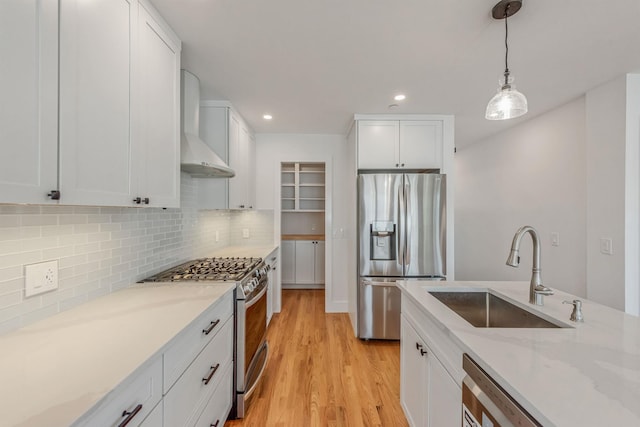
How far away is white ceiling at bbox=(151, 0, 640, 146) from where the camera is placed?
1.42 m

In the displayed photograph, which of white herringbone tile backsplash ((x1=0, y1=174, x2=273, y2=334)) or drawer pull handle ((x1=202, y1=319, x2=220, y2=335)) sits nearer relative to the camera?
white herringbone tile backsplash ((x1=0, y1=174, x2=273, y2=334))

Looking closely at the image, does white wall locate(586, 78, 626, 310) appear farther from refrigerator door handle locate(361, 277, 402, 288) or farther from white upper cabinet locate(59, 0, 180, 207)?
white upper cabinet locate(59, 0, 180, 207)

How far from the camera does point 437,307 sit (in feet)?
4.22

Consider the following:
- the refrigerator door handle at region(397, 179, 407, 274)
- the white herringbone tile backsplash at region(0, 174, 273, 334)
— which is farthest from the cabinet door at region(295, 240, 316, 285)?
the white herringbone tile backsplash at region(0, 174, 273, 334)

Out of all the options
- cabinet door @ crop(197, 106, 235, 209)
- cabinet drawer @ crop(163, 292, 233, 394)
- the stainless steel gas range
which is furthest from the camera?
cabinet door @ crop(197, 106, 235, 209)

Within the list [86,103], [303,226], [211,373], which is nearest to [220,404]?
[211,373]

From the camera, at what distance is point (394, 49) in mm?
1749

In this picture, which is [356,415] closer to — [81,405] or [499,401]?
[499,401]

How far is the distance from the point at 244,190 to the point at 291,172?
206 cm

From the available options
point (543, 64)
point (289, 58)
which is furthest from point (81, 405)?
point (543, 64)

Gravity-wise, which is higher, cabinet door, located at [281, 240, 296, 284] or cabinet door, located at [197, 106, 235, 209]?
cabinet door, located at [197, 106, 235, 209]

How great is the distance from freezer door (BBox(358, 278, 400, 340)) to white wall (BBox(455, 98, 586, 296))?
1.67m

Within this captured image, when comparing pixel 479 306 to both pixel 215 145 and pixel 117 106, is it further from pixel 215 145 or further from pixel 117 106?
pixel 215 145

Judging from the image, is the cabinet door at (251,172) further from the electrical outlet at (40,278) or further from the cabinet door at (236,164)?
the electrical outlet at (40,278)
